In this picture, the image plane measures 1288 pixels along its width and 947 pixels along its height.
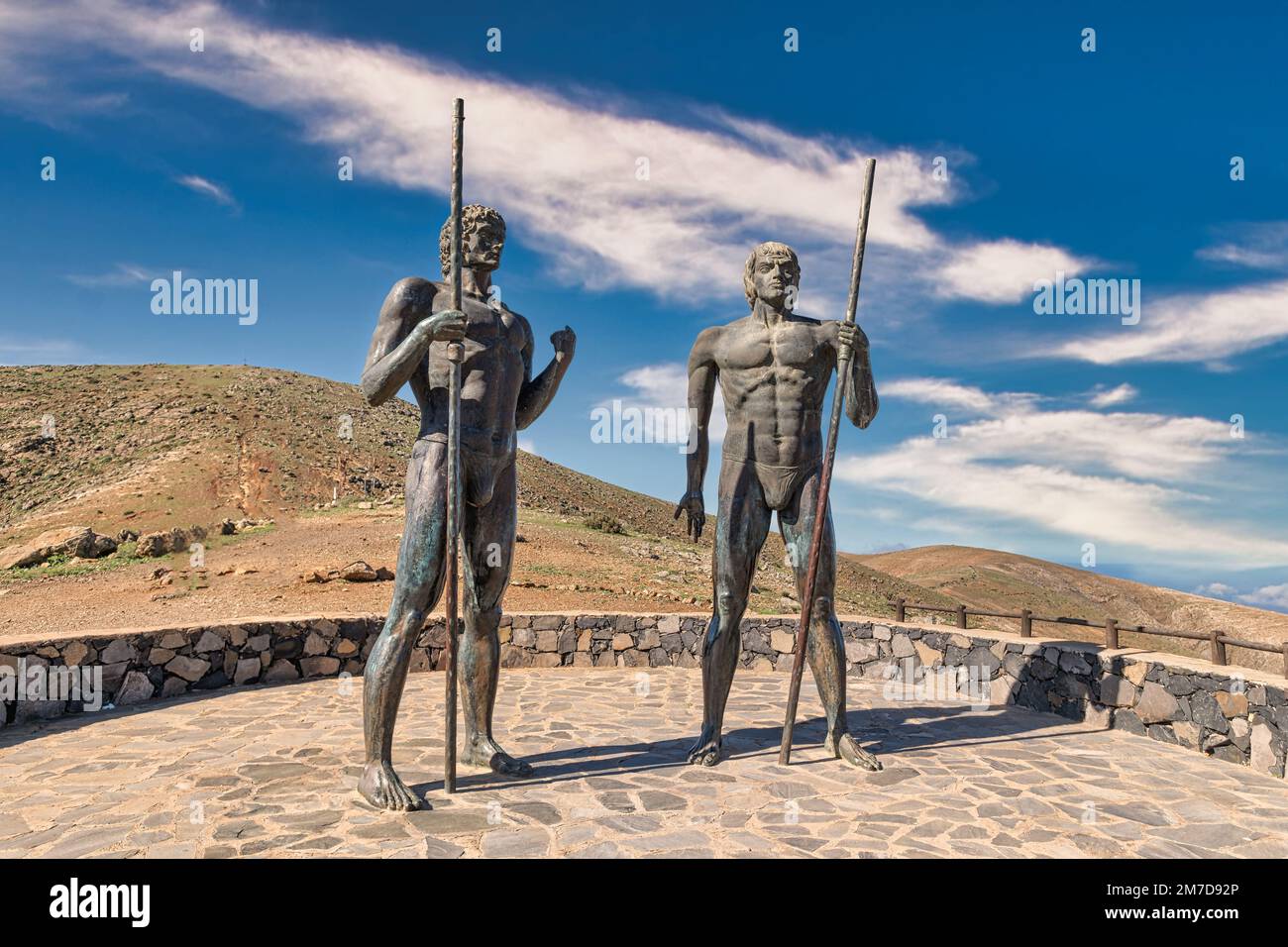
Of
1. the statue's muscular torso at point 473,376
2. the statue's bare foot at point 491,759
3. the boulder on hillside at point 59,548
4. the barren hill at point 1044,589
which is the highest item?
the statue's muscular torso at point 473,376

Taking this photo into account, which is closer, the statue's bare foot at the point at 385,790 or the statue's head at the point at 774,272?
the statue's bare foot at the point at 385,790

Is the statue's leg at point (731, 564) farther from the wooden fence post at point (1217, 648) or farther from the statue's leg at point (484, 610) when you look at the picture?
the wooden fence post at point (1217, 648)

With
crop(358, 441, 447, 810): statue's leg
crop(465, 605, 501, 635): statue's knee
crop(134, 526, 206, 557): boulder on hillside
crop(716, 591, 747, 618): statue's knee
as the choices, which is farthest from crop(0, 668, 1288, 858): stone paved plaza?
crop(134, 526, 206, 557): boulder on hillside

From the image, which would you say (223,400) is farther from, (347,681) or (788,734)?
(788,734)

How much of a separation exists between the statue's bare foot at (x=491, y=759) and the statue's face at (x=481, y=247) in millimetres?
2809

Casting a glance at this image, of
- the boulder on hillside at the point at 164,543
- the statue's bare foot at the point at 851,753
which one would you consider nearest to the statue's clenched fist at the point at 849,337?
the statue's bare foot at the point at 851,753

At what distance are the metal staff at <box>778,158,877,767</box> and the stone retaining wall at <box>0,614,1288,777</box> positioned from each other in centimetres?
310

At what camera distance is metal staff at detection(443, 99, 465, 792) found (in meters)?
4.27

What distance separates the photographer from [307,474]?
34.3 m

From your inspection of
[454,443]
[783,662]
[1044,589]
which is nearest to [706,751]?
[454,443]

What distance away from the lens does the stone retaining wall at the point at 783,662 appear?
5879mm

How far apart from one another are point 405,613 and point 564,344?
1.94 meters

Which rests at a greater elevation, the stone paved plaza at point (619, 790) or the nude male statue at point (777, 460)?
the nude male statue at point (777, 460)

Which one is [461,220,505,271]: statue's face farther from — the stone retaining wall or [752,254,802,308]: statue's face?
the stone retaining wall
